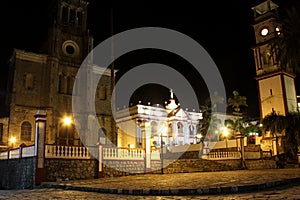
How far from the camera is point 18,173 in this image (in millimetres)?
15141

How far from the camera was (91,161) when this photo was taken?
1563 centimetres

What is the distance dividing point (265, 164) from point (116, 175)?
12.6m

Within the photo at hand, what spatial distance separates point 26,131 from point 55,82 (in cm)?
593

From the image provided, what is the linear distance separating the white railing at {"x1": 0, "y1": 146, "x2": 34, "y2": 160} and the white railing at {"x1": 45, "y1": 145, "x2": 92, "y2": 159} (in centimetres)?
85

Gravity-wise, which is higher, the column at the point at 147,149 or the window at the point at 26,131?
the window at the point at 26,131

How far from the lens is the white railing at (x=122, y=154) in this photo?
16.3 m

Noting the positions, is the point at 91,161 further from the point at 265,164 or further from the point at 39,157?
the point at 265,164

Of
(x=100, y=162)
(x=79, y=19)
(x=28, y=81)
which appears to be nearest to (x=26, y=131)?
(x=28, y=81)

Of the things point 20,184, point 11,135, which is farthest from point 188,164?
point 11,135

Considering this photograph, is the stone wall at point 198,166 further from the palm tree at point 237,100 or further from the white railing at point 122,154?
the palm tree at point 237,100

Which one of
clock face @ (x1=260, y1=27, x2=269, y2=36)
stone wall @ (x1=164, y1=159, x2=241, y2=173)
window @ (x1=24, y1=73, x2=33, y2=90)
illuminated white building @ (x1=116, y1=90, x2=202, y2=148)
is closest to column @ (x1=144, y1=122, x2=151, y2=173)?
stone wall @ (x1=164, y1=159, x2=241, y2=173)

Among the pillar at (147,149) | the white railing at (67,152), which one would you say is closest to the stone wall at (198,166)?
the pillar at (147,149)

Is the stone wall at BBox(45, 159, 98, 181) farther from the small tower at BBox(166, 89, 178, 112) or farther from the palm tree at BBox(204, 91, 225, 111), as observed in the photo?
the small tower at BBox(166, 89, 178, 112)

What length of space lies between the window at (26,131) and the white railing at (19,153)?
432 inches
